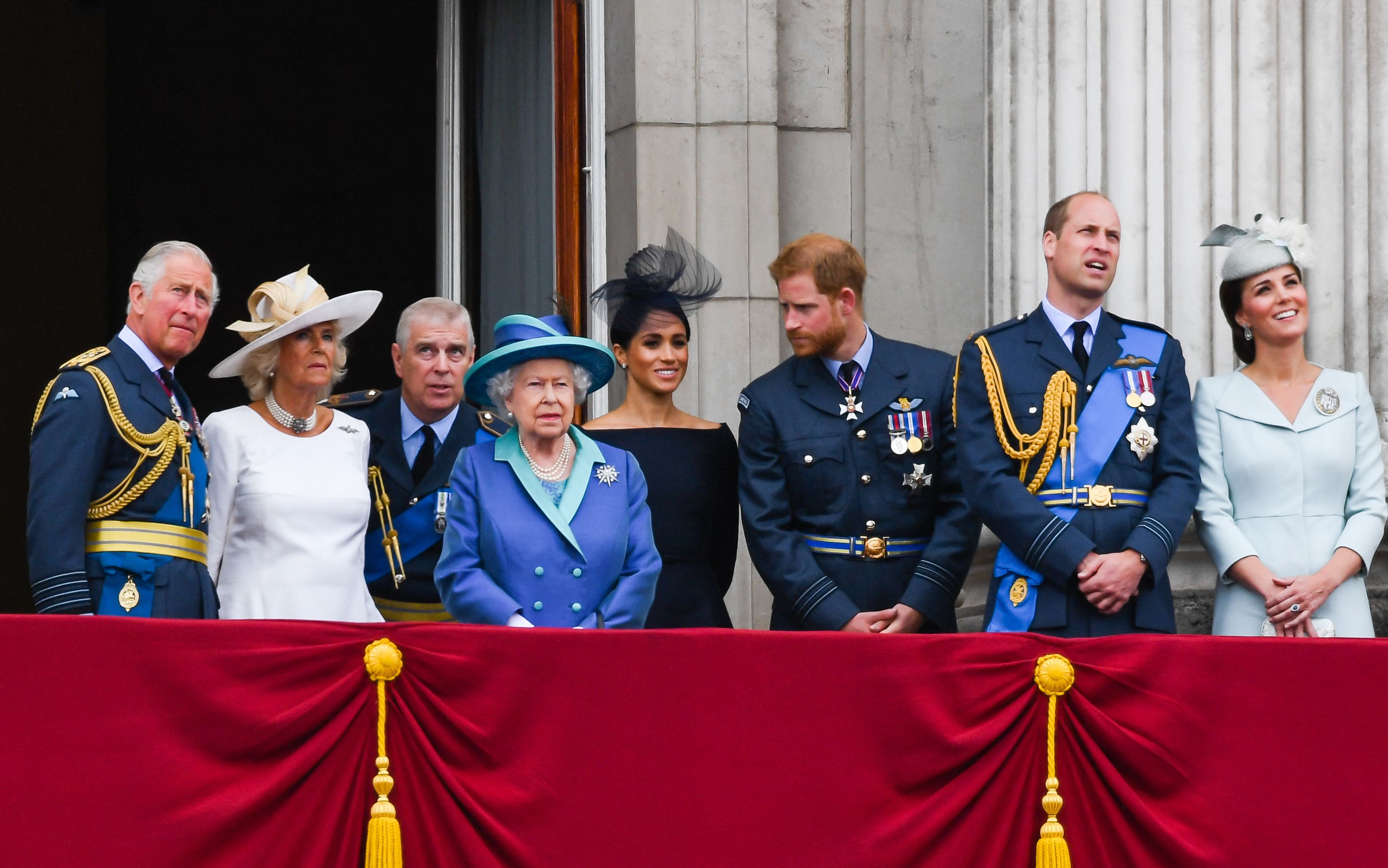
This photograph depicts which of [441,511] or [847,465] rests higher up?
[847,465]

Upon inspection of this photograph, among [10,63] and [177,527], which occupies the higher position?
[10,63]

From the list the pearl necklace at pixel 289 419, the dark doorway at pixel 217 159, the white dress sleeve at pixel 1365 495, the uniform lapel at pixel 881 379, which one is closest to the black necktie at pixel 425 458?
the pearl necklace at pixel 289 419

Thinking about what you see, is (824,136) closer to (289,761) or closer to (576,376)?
(576,376)

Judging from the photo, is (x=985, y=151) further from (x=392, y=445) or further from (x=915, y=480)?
(x=392, y=445)

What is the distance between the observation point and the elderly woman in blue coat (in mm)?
4285

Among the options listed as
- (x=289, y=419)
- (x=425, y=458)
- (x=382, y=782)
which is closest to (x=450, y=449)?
(x=425, y=458)

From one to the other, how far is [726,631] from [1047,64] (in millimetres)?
3130

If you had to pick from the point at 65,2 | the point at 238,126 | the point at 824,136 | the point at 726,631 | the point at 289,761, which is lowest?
the point at 289,761

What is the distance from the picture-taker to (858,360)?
15.9 ft

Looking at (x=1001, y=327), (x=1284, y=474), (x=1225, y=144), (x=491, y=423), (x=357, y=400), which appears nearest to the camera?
(x=1284, y=474)

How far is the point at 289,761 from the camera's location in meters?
3.65

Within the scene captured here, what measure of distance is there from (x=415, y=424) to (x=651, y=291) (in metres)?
0.78

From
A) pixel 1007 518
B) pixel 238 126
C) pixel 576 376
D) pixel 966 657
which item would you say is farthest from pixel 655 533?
pixel 238 126

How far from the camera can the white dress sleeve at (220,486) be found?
439 cm
